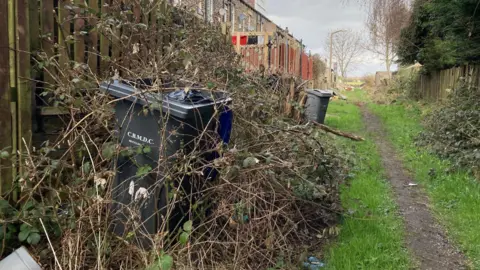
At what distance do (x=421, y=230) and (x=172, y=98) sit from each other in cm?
294

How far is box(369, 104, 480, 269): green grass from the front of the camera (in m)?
3.99

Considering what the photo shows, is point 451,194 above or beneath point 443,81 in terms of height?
beneath

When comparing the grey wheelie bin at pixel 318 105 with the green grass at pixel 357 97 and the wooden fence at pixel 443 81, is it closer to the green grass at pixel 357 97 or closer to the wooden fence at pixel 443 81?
the wooden fence at pixel 443 81

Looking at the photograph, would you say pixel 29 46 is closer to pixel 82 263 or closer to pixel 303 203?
pixel 82 263

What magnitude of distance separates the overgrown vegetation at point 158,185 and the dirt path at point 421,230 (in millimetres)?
808

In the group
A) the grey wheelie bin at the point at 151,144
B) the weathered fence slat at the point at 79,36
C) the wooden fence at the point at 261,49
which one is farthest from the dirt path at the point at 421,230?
the weathered fence slat at the point at 79,36

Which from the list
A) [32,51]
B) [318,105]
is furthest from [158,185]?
[318,105]

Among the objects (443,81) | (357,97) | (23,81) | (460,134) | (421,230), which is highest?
(443,81)

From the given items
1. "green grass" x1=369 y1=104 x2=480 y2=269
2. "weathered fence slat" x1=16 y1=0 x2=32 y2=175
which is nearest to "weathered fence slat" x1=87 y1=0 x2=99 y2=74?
"weathered fence slat" x1=16 y1=0 x2=32 y2=175

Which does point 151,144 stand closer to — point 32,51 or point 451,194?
point 32,51

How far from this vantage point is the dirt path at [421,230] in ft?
11.7

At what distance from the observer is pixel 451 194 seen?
520 cm

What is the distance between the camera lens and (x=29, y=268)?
98.9 inches

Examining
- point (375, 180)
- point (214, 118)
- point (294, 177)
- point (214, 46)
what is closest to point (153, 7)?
point (214, 46)
